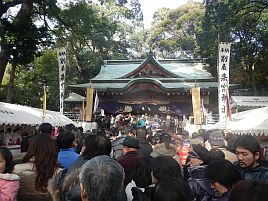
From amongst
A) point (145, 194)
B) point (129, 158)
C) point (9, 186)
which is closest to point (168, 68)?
point (129, 158)

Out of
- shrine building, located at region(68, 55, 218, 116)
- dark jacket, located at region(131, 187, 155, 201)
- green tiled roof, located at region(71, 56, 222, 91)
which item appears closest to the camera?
dark jacket, located at region(131, 187, 155, 201)

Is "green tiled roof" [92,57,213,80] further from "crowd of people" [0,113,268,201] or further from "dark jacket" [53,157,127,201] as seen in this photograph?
"dark jacket" [53,157,127,201]

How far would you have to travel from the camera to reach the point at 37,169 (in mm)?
2883

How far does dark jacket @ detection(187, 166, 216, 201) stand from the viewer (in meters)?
2.95

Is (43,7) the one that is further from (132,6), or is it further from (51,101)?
(132,6)

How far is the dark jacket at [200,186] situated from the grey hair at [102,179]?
1.20m

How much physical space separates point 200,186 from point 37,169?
1531 mm

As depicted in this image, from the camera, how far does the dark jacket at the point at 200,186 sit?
2.95m

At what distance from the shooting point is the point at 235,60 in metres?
26.2

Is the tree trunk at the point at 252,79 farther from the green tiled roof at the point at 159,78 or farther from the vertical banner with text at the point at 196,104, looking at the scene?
the vertical banner with text at the point at 196,104

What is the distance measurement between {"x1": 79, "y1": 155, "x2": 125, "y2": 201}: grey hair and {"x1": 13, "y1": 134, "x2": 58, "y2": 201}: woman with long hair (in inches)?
41.9

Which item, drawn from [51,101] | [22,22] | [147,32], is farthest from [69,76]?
[147,32]

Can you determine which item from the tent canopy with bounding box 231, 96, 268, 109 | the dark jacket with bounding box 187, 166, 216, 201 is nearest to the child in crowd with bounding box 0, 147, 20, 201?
the dark jacket with bounding box 187, 166, 216, 201

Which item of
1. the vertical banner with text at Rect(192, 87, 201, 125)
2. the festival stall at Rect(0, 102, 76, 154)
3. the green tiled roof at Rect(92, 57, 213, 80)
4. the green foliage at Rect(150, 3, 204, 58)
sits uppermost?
the green foliage at Rect(150, 3, 204, 58)
